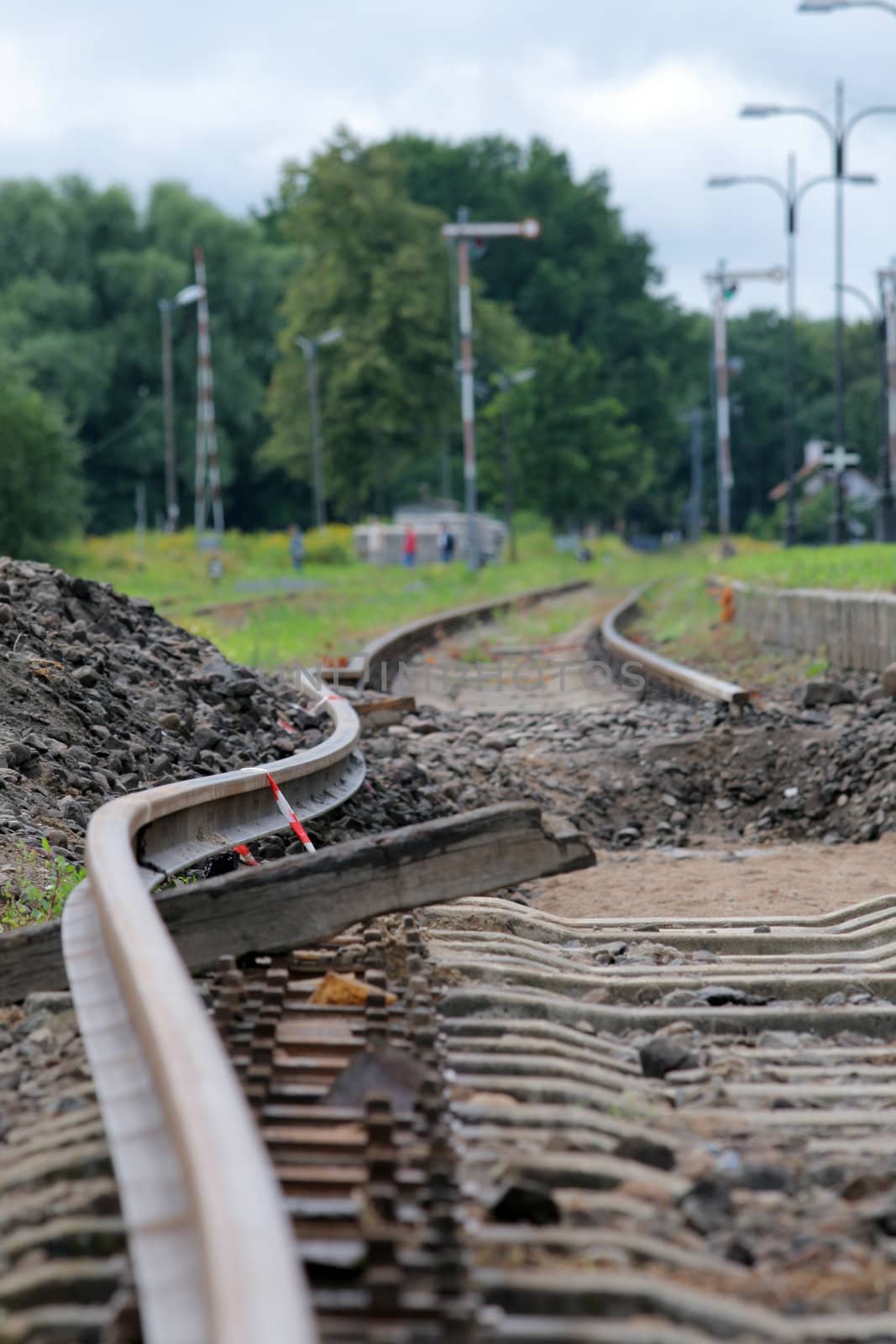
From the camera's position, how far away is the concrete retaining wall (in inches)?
571

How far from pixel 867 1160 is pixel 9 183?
79.4 m

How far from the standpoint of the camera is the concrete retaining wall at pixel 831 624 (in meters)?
14.5

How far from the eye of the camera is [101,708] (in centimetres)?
841


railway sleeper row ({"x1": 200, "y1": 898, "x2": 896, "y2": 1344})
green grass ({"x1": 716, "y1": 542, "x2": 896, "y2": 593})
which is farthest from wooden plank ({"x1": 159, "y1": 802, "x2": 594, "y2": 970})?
green grass ({"x1": 716, "y1": 542, "x2": 896, "y2": 593})

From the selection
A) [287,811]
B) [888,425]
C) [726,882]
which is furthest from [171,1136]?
[888,425]

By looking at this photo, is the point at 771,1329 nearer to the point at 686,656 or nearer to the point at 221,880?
the point at 221,880

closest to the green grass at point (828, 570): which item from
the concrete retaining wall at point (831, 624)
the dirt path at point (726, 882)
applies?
the concrete retaining wall at point (831, 624)

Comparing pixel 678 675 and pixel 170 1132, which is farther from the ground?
pixel 170 1132

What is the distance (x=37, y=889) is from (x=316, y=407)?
57.9 metres

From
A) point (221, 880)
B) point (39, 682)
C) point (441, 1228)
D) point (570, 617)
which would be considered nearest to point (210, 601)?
point (570, 617)

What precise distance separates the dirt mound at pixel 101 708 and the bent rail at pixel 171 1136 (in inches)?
65.1

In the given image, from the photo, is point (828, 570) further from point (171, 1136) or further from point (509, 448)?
point (509, 448)

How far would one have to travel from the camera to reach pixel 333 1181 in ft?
9.93

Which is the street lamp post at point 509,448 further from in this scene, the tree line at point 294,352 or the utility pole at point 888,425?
the utility pole at point 888,425
